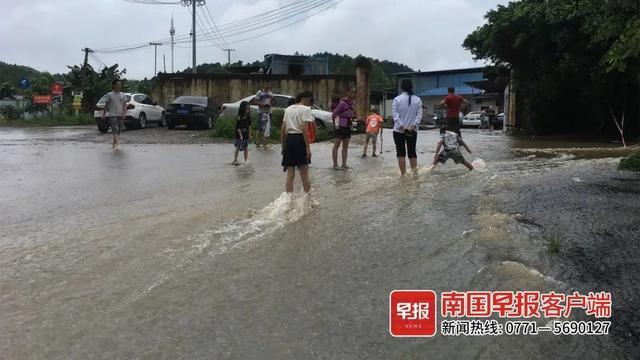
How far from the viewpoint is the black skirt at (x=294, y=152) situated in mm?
8500

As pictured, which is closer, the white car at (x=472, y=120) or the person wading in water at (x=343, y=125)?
the person wading in water at (x=343, y=125)

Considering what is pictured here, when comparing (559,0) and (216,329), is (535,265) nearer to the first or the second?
(216,329)

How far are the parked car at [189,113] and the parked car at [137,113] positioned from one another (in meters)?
1.35

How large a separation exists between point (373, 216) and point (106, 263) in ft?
10.4

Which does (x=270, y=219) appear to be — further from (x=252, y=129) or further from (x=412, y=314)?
(x=252, y=129)

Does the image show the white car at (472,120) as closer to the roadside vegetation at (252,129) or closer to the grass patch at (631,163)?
the roadside vegetation at (252,129)

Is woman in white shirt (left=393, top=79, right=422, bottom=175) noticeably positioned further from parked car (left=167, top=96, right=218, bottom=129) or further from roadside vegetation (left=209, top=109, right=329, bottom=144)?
parked car (left=167, top=96, right=218, bottom=129)

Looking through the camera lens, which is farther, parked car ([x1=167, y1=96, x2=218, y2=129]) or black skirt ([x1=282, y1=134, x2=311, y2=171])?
parked car ([x1=167, y1=96, x2=218, y2=129])

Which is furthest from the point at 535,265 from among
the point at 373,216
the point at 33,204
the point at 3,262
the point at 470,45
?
the point at 470,45

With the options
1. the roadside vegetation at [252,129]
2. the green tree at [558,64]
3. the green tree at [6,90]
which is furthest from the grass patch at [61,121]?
the green tree at [6,90]

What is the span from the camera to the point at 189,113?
24.2 m

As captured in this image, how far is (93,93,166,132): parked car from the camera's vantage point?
2377cm

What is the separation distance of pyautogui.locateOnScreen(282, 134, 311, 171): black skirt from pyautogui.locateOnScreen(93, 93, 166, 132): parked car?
16.7 metres

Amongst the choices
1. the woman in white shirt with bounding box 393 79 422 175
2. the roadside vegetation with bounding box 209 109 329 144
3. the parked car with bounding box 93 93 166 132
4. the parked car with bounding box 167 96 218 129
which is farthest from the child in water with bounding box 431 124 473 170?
the parked car with bounding box 93 93 166 132
